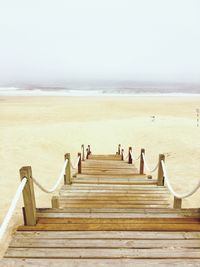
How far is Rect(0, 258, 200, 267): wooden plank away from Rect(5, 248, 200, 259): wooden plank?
64 mm

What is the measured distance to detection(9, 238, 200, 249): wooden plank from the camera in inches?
121

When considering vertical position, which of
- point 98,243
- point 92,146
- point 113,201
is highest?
point 92,146

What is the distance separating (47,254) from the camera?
115 inches

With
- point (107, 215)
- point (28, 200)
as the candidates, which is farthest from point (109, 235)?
point (28, 200)

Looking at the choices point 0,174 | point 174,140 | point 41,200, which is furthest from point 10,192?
point 174,140

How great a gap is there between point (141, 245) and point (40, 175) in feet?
25.4

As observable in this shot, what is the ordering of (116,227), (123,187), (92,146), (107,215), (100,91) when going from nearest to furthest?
(116,227), (107,215), (123,187), (92,146), (100,91)

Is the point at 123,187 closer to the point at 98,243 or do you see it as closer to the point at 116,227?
the point at 116,227

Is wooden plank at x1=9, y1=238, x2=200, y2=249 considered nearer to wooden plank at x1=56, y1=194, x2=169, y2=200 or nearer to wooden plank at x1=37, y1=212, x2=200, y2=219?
wooden plank at x1=37, y1=212, x2=200, y2=219

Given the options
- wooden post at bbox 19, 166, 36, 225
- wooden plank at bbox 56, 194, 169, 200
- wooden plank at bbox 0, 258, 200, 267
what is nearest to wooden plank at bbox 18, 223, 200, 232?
wooden post at bbox 19, 166, 36, 225

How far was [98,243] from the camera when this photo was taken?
123 inches

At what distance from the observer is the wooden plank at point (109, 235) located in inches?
128

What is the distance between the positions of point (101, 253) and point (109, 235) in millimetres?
371

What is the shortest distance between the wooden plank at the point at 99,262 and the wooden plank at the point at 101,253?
6 cm
